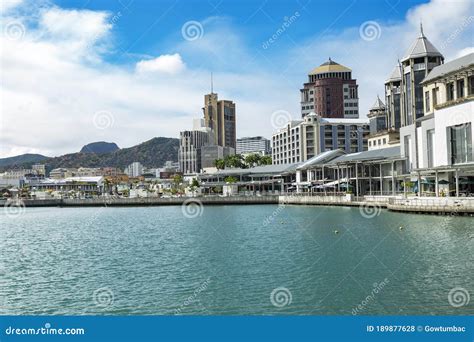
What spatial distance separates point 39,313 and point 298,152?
139m

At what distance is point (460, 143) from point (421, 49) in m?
41.2

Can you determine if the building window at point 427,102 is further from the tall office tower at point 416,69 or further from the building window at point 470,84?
the building window at point 470,84

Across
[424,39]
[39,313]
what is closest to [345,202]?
[424,39]

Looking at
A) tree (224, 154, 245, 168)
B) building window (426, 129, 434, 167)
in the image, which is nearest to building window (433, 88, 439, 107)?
building window (426, 129, 434, 167)

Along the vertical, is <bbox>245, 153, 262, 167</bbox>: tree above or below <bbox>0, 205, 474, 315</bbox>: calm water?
above

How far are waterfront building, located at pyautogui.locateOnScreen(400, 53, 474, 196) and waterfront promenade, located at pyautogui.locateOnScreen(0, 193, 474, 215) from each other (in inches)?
197

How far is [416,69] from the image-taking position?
102 meters

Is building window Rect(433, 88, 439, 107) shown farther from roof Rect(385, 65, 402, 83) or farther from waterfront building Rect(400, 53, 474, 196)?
roof Rect(385, 65, 402, 83)

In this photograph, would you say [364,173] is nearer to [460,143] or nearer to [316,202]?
[316,202]

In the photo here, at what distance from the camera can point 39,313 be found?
2022 cm

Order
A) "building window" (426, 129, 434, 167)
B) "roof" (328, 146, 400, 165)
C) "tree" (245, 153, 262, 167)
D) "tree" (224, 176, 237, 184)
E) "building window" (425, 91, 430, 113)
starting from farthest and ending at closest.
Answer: "tree" (245, 153, 262, 167) < "tree" (224, 176, 237, 184) < "roof" (328, 146, 400, 165) < "building window" (425, 91, 430, 113) < "building window" (426, 129, 434, 167)

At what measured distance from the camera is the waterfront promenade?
53928 mm

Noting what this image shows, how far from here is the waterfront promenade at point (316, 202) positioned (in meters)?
53.9

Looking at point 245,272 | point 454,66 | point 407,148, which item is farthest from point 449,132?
point 245,272
